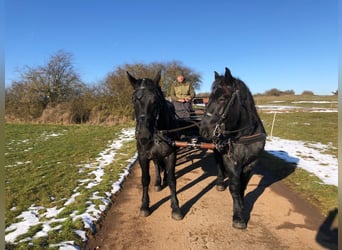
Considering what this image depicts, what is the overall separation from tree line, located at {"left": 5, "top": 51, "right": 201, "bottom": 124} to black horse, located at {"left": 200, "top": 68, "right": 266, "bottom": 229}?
62.7 feet

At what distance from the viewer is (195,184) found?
20.7 feet

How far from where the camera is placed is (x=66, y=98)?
970 inches

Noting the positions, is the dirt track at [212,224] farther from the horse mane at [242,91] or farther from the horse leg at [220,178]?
the horse mane at [242,91]

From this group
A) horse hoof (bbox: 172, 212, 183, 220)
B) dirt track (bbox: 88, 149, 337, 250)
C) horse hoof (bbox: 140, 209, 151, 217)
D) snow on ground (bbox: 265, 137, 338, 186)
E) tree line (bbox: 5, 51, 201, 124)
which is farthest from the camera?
tree line (bbox: 5, 51, 201, 124)

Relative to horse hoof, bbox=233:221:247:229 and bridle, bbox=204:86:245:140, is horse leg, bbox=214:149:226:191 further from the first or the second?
bridle, bbox=204:86:245:140

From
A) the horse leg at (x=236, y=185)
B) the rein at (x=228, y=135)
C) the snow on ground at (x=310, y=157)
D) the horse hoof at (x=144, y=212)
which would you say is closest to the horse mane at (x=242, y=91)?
the rein at (x=228, y=135)

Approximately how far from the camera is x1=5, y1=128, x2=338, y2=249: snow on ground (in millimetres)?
4082

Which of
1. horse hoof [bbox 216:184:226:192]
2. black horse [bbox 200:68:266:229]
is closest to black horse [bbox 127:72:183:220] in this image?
black horse [bbox 200:68:266:229]

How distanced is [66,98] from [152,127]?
23082mm

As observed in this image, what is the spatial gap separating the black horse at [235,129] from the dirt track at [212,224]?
41cm

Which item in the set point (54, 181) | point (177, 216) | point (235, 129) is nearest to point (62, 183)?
point (54, 181)

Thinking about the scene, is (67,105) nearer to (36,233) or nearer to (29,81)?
(29,81)

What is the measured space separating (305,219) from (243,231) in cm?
124

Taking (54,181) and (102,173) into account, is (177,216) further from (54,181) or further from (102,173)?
(54,181)
